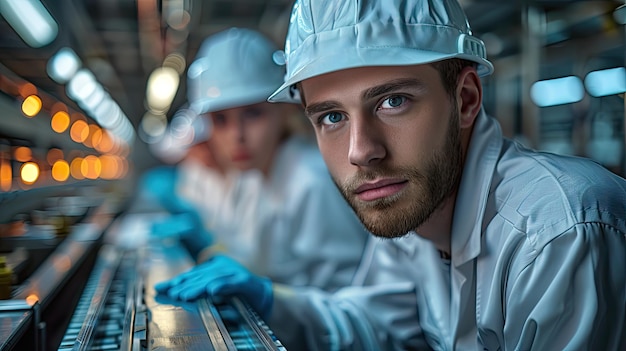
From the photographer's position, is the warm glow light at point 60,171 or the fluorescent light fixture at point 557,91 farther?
the warm glow light at point 60,171

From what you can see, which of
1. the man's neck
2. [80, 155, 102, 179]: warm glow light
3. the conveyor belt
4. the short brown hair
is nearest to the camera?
the conveyor belt

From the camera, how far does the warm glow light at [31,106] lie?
2.25 m

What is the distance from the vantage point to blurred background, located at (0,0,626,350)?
177cm

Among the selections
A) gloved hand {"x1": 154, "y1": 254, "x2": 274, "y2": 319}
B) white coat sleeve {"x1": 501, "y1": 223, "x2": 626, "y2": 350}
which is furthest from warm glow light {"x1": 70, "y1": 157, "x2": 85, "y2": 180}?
white coat sleeve {"x1": 501, "y1": 223, "x2": 626, "y2": 350}

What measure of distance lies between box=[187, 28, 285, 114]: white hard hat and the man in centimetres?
131

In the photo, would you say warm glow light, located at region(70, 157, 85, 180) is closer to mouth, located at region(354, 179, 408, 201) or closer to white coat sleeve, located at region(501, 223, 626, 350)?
mouth, located at region(354, 179, 408, 201)

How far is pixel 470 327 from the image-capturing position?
1223 mm

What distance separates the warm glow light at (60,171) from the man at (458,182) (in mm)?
2103

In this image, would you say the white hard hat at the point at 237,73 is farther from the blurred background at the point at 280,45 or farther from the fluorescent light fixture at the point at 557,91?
the fluorescent light fixture at the point at 557,91

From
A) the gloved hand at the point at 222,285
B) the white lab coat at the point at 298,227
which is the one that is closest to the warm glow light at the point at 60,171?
the white lab coat at the point at 298,227

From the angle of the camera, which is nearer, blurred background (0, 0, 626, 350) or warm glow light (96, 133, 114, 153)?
blurred background (0, 0, 626, 350)

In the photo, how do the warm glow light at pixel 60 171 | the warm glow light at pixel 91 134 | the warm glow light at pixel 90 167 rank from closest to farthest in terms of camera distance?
the warm glow light at pixel 60 171 < the warm glow light at pixel 90 167 < the warm glow light at pixel 91 134

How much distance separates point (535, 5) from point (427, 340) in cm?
230

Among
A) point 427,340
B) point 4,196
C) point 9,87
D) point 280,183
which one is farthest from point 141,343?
point 280,183
